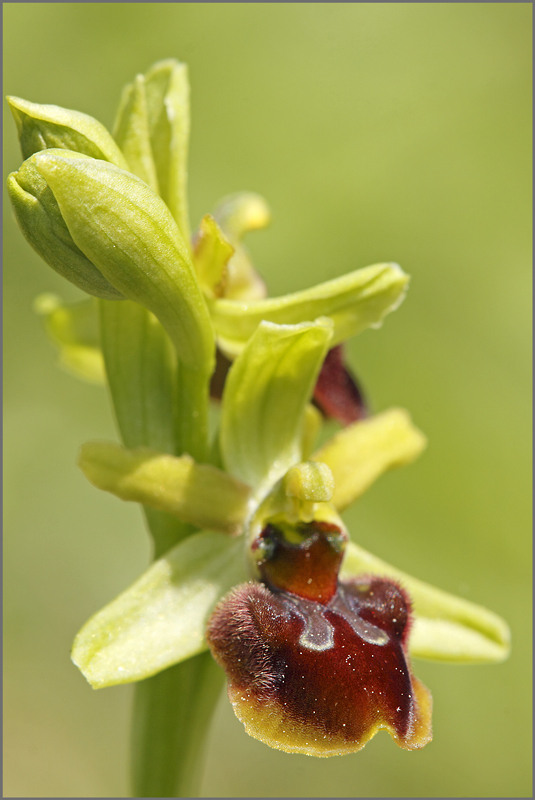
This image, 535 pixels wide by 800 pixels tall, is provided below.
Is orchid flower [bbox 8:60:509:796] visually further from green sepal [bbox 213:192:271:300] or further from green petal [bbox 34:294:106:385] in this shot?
green petal [bbox 34:294:106:385]

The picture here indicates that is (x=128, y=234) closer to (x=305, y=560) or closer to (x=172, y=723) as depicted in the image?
(x=305, y=560)

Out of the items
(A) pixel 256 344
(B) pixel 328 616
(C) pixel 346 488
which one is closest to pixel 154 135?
(A) pixel 256 344

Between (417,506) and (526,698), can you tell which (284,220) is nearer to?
A: (417,506)

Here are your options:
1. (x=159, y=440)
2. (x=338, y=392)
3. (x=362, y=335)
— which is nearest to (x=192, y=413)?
→ (x=159, y=440)

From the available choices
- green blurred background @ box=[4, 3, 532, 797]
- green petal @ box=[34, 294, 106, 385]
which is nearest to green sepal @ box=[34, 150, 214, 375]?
green petal @ box=[34, 294, 106, 385]

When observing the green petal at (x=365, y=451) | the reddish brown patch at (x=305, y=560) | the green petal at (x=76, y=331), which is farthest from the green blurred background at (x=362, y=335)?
the reddish brown patch at (x=305, y=560)

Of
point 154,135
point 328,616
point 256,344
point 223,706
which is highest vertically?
point 154,135

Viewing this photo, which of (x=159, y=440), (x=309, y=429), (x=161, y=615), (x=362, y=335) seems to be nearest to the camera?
(x=161, y=615)
